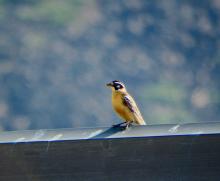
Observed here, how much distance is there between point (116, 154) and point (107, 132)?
8.8 inches

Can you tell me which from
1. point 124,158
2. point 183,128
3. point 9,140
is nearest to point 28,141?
point 9,140

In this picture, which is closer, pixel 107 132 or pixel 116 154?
pixel 116 154

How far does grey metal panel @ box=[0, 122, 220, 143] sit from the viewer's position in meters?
3.88

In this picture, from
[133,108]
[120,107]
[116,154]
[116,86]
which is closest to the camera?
[116,154]

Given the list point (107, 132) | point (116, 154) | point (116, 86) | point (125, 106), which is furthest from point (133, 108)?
point (116, 154)

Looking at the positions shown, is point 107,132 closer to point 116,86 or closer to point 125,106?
point 125,106

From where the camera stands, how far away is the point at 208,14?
53.4ft

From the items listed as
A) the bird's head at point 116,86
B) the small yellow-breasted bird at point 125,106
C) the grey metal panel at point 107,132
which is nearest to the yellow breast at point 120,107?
the small yellow-breasted bird at point 125,106

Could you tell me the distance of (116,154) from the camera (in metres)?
3.94

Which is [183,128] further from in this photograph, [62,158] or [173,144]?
[62,158]

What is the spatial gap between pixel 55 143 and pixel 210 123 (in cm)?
75

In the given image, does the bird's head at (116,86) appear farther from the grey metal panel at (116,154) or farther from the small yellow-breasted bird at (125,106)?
the grey metal panel at (116,154)

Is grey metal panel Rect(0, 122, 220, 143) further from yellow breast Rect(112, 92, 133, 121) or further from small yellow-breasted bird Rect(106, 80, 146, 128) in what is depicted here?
yellow breast Rect(112, 92, 133, 121)

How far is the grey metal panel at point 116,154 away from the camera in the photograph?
381 centimetres
